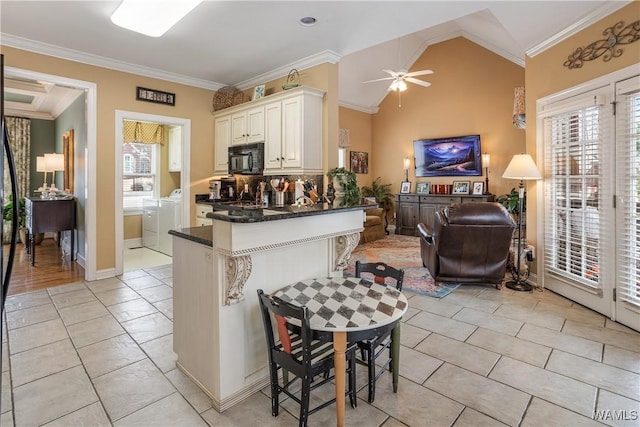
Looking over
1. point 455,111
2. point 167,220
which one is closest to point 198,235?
point 167,220

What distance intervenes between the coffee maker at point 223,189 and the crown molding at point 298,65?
59.1 inches

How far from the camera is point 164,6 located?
2.64m

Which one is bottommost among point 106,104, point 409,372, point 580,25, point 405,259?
point 409,372

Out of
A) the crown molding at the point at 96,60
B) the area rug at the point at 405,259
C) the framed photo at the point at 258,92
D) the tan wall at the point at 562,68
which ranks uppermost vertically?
the crown molding at the point at 96,60

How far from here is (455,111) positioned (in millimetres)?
7371

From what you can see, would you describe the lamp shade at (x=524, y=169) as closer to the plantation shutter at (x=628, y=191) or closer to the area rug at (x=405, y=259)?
the plantation shutter at (x=628, y=191)

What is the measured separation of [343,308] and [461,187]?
6.27 meters

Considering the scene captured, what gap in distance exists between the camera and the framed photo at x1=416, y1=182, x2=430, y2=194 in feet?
25.3

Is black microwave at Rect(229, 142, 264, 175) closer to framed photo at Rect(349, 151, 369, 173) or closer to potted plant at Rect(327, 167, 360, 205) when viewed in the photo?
potted plant at Rect(327, 167, 360, 205)

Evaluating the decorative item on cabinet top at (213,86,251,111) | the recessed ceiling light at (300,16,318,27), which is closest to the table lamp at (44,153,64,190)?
the decorative item on cabinet top at (213,86,251,111)

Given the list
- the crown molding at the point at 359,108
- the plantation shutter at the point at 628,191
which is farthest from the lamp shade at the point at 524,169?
the crown molding at the point at 359,108

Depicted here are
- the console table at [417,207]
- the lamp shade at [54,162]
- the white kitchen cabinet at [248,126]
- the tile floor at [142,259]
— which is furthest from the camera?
the console table at [417,207]

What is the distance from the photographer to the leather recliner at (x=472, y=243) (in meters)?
3.68

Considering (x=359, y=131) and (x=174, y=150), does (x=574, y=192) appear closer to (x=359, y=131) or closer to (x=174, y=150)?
(x=359, y=131)
